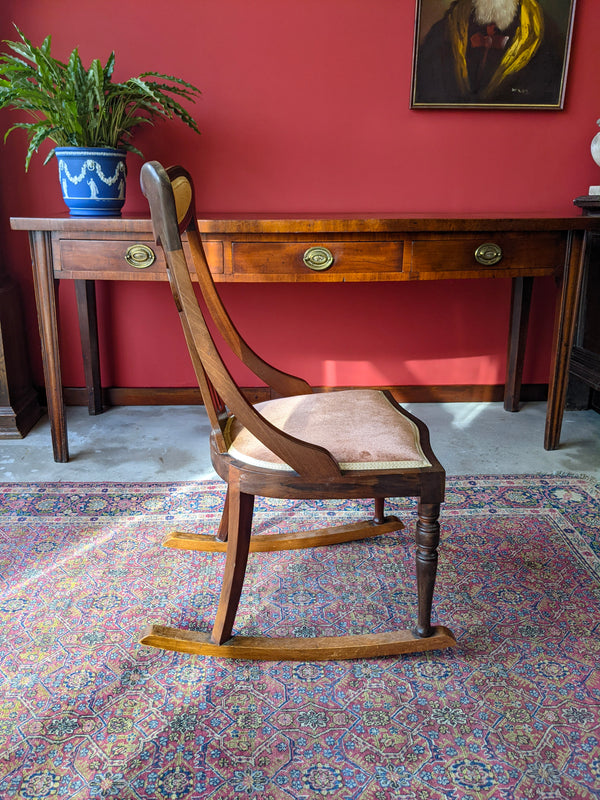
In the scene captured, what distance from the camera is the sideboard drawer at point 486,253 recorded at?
7.42ft

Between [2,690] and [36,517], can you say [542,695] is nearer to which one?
[2,690]

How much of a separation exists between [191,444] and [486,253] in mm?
1376

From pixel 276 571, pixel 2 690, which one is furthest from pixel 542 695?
pixel 2 690

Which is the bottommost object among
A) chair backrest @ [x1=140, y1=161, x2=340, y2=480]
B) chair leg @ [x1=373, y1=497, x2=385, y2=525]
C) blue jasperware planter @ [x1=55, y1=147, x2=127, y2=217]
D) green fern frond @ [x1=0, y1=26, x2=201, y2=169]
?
chair leg @ [x1=373, y1=497, x2=385, y2=525]

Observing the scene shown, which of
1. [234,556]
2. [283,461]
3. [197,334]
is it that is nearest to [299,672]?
[234,556]

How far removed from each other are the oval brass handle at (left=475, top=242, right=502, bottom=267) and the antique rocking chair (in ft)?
3.11

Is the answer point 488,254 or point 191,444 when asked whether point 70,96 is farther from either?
point 488,254

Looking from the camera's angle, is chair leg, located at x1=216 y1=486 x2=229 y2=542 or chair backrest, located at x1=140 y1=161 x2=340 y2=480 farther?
chair leg, located at x1=216 y1=486 x2=229 y2=542

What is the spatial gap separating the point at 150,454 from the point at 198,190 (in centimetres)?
120

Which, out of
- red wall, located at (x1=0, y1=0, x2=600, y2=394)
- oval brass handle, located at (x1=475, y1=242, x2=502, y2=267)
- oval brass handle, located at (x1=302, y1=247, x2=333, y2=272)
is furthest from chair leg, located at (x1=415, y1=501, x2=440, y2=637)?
red wall, located at (x1=0, y1=0, x2=600, y2=394)

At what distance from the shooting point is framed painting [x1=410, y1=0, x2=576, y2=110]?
274 cm

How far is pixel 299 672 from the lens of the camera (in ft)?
4.66

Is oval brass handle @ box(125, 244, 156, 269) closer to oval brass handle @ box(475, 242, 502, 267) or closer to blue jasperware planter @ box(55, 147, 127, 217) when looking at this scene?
blue jasperware planter @ box(55, 147, 127, 217)

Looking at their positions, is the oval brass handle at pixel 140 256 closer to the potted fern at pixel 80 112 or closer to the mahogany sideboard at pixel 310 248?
the mahogany sideboard at pixel 310 248
